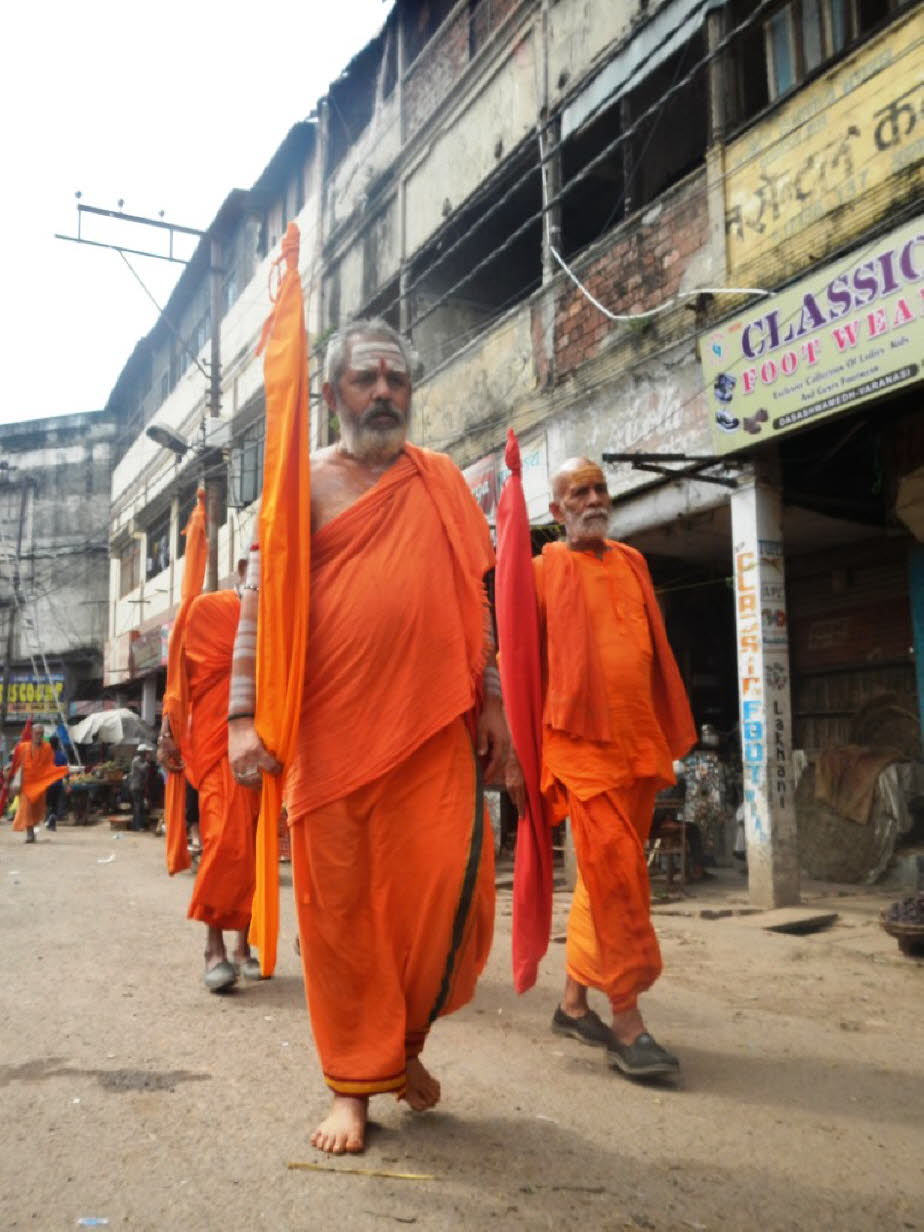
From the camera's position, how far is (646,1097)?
2.83 meters

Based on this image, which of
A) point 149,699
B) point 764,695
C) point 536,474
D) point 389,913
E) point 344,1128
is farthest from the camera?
point 149,699

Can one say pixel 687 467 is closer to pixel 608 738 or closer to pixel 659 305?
pixel 659 305

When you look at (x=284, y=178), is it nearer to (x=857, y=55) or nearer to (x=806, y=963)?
(x=857, y=55)

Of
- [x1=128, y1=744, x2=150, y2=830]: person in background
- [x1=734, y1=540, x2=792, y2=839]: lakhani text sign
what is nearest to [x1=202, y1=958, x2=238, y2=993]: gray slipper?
[x1=734, y1=540, x2=792, y2=839]: lakhani text sign

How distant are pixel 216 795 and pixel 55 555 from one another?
34009 mm

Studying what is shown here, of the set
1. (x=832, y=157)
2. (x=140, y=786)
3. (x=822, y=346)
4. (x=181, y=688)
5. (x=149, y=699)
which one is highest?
(x=832, y=157)

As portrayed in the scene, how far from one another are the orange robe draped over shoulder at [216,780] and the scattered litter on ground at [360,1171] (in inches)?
89.2

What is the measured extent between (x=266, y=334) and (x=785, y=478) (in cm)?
634

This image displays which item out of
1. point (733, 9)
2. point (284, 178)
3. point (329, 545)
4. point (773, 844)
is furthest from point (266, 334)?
point (284, 178)

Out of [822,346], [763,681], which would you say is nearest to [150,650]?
[763,681]

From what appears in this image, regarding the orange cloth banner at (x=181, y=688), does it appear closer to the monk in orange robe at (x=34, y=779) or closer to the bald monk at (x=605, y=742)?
the bald monk at (x=605, y=742)

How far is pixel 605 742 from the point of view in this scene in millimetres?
3416

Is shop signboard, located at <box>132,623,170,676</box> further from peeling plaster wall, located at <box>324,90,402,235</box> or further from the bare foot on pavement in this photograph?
the bare foot on pavement

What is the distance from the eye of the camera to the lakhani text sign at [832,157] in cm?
666
